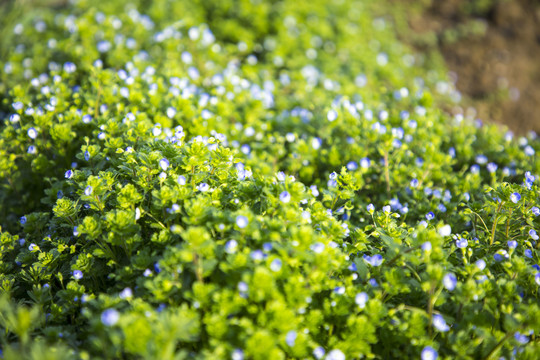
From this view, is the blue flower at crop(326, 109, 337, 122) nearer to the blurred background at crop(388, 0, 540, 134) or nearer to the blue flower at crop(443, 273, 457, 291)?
the blue flower at crop(443, 273, 457, 291)

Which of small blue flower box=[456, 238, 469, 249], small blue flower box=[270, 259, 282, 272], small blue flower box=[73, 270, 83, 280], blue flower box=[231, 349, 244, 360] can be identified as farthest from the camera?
small blue flower box=[456, 238, 469, 249]

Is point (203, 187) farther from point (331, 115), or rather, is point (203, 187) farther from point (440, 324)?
point (331, 115)

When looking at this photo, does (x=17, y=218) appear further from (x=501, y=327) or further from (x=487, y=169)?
(x=487, y=169)

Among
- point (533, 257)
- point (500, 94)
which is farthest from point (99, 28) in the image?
point (500, 94)

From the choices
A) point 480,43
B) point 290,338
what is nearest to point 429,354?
point 290,338

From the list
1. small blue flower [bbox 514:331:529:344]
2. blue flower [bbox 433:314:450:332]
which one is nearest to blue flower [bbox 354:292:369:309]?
blue flower [bbox 433:314:450:332]
